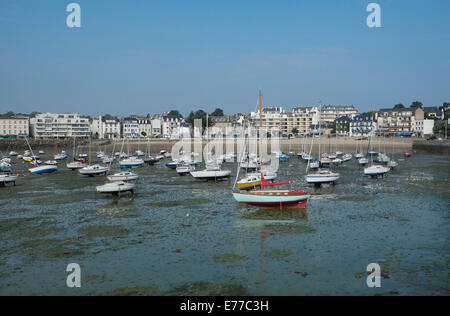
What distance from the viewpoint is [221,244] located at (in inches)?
969

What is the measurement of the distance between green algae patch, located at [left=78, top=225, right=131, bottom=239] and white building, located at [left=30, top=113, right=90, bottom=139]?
169226mm

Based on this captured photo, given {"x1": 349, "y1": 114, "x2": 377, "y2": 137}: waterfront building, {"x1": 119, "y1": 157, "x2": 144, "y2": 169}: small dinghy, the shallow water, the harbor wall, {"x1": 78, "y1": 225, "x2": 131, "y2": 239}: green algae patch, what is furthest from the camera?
{"x1": 349, "y1": 114, "x2": 377, "y2": 137}: waterfront building

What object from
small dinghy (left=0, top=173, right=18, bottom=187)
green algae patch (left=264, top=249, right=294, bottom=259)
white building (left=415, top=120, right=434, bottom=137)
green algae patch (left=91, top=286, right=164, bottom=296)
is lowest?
green algae patch (left=91, top=286, right=164, bottom=296)

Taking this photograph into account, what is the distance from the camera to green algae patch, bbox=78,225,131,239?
26.8 meters

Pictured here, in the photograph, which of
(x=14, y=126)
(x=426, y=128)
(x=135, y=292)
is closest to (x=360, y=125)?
(x=426, y=128)

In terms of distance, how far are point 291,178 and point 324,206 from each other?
2171 centimetres

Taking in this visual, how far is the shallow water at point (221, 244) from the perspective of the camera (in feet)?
60.8

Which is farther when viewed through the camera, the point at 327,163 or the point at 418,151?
the point at 418,151

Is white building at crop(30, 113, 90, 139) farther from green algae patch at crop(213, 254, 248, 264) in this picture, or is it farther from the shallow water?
green algae patch at crop(213, 254, 248, 264)

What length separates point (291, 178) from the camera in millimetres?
57719

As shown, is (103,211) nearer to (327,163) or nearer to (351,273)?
(351,273)

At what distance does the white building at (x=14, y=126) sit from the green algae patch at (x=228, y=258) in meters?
191

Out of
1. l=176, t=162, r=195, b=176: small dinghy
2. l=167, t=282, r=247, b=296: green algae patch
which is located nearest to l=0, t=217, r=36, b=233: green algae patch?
l=167, t=282, r=247, b=296: green algae patch
